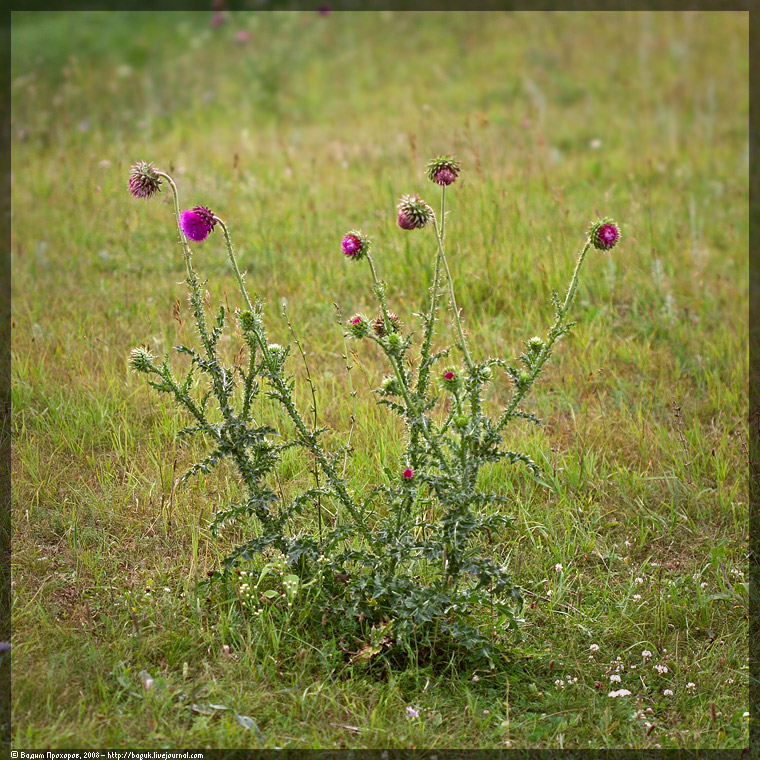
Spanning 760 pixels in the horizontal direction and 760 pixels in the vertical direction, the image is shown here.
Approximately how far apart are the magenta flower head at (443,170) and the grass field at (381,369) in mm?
1312

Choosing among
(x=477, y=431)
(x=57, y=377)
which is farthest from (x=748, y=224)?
(x=57, y=377)

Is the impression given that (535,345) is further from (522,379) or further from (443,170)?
(443,170)

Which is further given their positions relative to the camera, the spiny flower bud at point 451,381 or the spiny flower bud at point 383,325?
the spiny flower bud at point 383,325

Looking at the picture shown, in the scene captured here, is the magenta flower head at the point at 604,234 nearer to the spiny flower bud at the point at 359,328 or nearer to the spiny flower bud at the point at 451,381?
the spiny flower bud at the point at 451,381

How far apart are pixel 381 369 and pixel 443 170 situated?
1706mm

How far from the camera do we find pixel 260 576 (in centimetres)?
262

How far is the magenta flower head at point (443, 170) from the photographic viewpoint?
2508mm

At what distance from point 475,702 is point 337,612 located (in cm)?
50

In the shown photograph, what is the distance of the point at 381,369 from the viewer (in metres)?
4.12

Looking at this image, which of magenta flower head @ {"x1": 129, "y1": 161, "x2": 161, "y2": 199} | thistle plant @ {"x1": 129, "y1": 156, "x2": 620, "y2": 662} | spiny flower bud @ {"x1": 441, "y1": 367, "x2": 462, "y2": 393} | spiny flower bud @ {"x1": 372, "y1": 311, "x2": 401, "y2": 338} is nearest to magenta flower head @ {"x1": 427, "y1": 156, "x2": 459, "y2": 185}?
thistle plant @ {"x1": 129, "y1": 156, "x2": 620, "y2": 662}

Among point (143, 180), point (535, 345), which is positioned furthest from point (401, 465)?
point (143, 180)

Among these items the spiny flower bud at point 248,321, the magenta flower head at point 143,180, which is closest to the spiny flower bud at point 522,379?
the spiny flower bud at point 248,321

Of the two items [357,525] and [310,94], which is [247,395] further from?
[310,94]

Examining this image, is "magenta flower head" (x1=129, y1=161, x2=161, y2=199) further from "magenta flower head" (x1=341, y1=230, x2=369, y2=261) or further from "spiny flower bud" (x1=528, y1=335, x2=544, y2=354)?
"spiny flower bud" (x1=528, y1=335, x2=544, y2=354)
